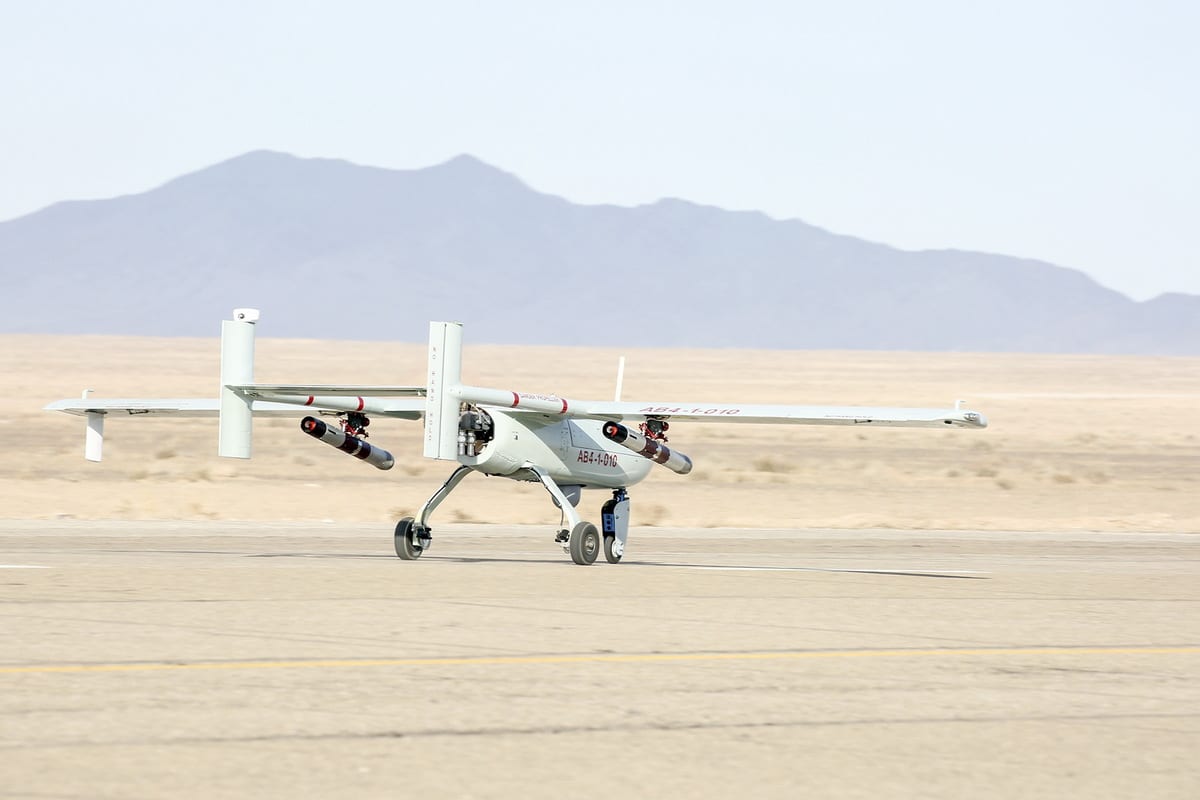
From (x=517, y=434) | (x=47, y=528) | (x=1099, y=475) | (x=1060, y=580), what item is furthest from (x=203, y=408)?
(x=1099, y=475)

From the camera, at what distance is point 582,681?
11.5 meters

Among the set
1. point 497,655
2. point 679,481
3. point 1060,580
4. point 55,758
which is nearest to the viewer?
point 55,758

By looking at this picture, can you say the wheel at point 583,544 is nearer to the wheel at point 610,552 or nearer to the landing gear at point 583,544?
the landing gear at point 583,544

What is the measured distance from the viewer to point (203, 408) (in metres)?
21.0

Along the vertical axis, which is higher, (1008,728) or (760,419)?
(760,419)

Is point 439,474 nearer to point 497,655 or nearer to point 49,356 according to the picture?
point 497,655

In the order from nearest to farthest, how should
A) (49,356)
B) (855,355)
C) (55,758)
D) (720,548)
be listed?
1. (55,758)
2. (720,548)
3. (49,356)
4. (855,355)

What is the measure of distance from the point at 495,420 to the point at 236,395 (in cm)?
313

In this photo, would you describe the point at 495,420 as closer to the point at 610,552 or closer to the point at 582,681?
the point at 610,552

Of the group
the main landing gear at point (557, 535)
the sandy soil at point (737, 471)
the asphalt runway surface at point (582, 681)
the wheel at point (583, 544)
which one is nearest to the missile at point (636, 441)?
the main landing gear at point (557, 535)

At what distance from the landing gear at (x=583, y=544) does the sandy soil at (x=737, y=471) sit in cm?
1071

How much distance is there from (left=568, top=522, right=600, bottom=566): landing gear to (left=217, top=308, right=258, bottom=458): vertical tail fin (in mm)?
4171

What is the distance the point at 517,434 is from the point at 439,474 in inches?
935

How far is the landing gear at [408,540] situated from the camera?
817 inches
